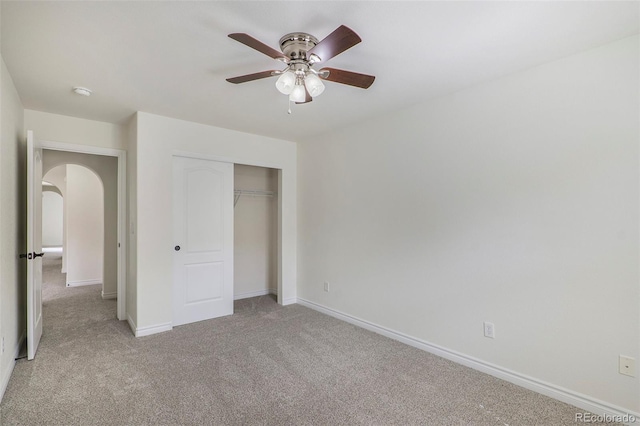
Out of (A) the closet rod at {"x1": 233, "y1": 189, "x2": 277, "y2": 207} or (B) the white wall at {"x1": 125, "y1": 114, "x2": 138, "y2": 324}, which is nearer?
(B) the white wall at {"x1": 125, "y1": 114, "x2": 138, "y2": 324}

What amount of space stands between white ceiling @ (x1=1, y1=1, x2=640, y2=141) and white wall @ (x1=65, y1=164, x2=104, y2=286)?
3572 mm

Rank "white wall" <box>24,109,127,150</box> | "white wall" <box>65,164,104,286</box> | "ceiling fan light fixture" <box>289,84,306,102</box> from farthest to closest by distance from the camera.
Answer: "white wall" <box>65,164,104,286</box>
"white wall" <box>24,109,127,150</box>
"ceiling fan light fixture" <box>289,84,306,102</box>

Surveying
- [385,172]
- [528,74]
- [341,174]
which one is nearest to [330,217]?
[341,174]

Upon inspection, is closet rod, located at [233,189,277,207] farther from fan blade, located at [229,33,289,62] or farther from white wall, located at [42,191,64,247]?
white wall, located at [42,191,64,247]

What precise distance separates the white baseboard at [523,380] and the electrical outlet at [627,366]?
240mm

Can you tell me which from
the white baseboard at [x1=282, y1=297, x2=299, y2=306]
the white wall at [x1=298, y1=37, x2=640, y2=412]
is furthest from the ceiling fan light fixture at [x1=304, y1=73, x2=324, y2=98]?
the white baseboard at [x1=282, y1=297, x2=299, y2=306]

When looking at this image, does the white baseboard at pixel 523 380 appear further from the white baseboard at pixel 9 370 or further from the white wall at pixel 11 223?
the white wall at pixel 11 223

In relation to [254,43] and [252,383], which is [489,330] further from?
[254,43]

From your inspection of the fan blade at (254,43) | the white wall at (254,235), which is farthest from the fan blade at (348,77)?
the white wall at (254,235)

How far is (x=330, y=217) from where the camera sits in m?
4.17

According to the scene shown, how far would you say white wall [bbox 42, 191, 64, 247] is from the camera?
41.6 ft

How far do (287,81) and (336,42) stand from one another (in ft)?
1.36

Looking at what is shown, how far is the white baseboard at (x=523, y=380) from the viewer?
2000 millimetres

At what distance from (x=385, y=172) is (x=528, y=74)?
152 cm
